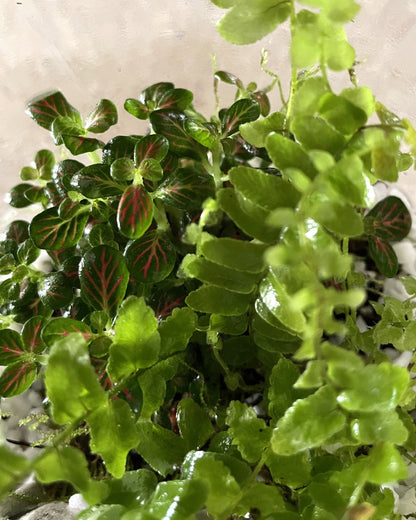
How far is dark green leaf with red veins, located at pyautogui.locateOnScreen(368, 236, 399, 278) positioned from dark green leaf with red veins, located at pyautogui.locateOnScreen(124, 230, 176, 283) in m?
0.28

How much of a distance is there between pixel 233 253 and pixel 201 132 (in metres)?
0.21

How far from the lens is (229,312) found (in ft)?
1.63

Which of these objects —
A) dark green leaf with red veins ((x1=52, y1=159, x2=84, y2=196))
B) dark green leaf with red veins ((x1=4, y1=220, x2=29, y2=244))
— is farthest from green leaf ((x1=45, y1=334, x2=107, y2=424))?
dark green leaf with red veins ((x1=4, y1=220, x2=29, y2=244))

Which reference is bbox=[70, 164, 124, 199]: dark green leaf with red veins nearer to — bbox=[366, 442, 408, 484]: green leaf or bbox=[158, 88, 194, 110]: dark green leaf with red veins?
bbox=[158, 88, 194, 110]: dark green leaf with red veins

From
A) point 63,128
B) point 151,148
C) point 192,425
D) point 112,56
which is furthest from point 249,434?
point 112,56

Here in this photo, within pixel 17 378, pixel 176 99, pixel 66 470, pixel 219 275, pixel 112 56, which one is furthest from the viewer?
pixel 112 56

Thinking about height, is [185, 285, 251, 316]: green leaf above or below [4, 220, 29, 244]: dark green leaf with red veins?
above

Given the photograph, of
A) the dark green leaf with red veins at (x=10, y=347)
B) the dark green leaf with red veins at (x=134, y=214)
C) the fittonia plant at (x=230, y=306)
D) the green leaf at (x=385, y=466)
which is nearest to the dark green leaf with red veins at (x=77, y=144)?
the fittonia plant at (x=230, y=306)

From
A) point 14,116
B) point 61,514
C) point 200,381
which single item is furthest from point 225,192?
point 14,116

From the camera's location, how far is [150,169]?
561 mm

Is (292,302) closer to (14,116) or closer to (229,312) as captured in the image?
(229,312)

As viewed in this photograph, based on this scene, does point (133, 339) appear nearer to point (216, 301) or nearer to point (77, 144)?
point (216, 301)

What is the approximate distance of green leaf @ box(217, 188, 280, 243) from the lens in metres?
0.44

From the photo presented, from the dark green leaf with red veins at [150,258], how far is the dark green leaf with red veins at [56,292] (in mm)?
98
